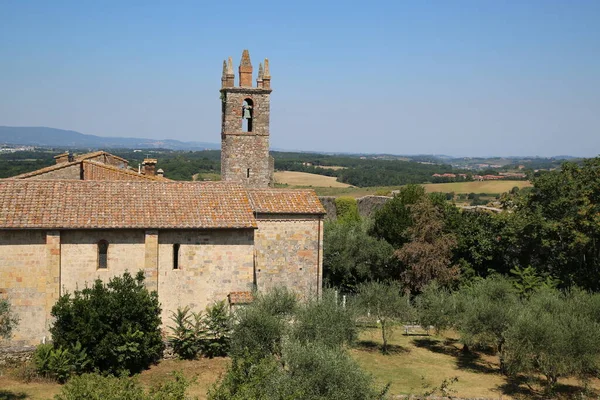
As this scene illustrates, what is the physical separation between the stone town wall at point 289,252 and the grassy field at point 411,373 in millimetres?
3410

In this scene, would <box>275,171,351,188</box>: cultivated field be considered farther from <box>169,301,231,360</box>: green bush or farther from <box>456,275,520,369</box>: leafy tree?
<box>169,301,231,360</box>: green bush

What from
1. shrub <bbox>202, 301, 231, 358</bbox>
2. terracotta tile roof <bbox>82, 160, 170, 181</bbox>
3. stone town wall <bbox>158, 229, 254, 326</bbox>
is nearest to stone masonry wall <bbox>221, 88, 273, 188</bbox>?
terracotta tile roof <bbox>82, 160, 170, 181</bbox>

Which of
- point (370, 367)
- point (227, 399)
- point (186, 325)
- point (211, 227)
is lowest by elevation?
point (370, 367)

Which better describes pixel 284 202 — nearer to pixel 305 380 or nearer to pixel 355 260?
pixel 355 260

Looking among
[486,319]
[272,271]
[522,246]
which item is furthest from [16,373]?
[522,246]

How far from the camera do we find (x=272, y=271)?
22.4 meters

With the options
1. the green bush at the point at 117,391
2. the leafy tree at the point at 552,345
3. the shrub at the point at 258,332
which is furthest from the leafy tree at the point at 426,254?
the green bush at the point at 117,391

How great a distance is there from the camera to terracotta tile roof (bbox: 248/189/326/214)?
22.4m

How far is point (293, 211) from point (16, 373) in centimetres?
1049

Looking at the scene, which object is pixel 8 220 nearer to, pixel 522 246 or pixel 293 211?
pixel 293 211

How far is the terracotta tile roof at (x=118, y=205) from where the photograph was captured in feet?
62.0

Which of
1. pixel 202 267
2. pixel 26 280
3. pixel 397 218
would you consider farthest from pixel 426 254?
pixel 26 280

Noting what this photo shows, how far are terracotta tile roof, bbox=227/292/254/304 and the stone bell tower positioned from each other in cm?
716

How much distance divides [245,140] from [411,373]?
473 inches
